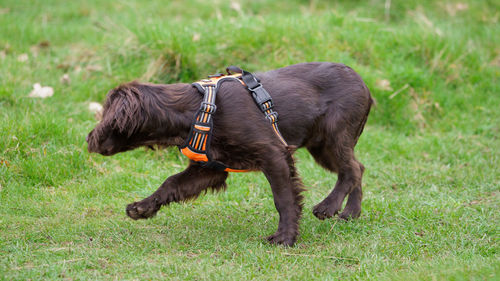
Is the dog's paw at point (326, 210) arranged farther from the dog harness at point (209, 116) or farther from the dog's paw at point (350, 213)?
the dog harness at point (209, 116)

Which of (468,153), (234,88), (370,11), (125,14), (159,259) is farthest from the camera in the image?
(370,11)

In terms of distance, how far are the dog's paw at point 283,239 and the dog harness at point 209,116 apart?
1.87ft

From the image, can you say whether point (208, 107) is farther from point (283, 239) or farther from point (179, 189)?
point (283, 239)

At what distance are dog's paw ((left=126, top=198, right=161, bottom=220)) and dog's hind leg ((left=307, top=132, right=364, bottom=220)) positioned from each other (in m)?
1.19

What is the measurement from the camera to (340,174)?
4.22 meters

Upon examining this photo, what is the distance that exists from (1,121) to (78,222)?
5.44 feet

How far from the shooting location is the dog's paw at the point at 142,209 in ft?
12.3

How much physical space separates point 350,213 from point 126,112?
195 centimetres

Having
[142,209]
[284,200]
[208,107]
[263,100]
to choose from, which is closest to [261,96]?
[263,100]

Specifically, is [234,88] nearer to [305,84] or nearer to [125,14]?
[305,84]

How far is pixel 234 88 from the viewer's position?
3.74 m

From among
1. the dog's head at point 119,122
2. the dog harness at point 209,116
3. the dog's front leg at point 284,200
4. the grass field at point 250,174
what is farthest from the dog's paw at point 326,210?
the dog's head at point 119,122


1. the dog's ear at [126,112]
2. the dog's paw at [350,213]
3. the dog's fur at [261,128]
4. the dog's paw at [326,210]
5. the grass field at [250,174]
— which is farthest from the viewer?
the dog's paw at [350,213]

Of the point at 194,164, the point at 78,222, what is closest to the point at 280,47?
the point at 194,164
